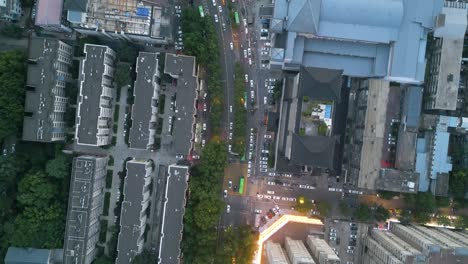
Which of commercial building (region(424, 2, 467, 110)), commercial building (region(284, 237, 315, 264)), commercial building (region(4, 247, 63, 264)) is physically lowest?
commercial building (region(4, 247, 63, 264))

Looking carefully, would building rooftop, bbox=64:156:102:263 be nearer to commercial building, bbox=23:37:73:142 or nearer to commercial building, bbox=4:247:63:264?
commercial building, bbox=4:247:63:264

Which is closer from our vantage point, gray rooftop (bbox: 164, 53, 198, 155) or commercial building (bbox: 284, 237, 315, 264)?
commercial building (bbox: 284, 237, 315, 264)

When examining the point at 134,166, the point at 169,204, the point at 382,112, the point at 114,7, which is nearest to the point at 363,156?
the point at 382,112

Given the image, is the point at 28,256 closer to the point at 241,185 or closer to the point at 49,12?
the point at 241,185

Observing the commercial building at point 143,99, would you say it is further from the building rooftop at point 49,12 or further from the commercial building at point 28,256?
the commercial building at point 28,256

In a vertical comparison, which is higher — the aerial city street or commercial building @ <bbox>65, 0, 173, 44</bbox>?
commercial building @ <bbox>65, 0, 173, 44</bbox>

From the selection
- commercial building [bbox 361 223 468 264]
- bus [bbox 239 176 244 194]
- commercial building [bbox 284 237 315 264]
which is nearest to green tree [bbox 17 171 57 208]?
bus [bbox 239 176 244 194]
